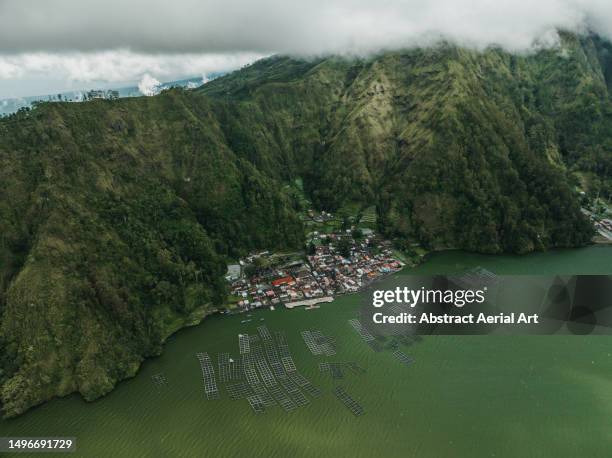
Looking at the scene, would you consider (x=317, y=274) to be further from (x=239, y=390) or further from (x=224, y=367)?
(x=239, y=390)

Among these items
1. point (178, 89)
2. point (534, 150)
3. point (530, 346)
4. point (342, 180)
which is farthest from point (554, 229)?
point (178, 89)

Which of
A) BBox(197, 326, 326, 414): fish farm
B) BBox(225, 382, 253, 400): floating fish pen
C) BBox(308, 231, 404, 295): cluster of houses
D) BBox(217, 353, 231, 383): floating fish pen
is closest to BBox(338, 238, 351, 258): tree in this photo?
BBox(308, 231, 404, 295): cluster of houses

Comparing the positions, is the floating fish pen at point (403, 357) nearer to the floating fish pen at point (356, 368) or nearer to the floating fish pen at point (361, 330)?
the floating fish pen at point (361, 330)

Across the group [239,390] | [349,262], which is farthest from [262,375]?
[349,262]

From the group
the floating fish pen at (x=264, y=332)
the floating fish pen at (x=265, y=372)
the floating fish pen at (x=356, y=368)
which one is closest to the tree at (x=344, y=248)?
the floating fish pen at (x=264, y=332)

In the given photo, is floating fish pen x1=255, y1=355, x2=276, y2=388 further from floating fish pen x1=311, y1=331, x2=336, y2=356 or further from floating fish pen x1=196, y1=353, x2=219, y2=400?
floating fish pen x1=311, y1=331, x2=336, y2=356
